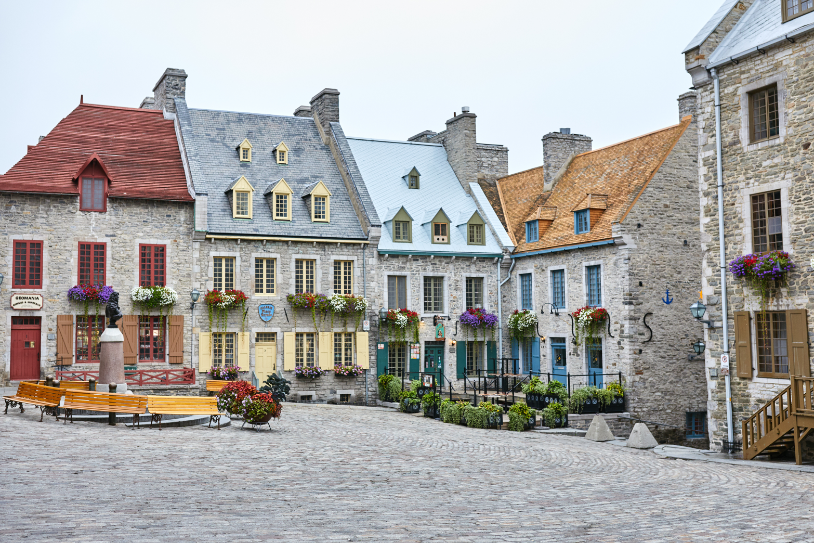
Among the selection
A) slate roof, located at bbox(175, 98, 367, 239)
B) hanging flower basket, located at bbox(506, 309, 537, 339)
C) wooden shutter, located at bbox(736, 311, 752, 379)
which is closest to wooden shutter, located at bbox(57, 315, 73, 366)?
slate roof, located at bbox(175, 98, 367, 239)

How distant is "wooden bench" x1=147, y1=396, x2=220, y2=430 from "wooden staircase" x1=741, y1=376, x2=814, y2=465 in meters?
11.2

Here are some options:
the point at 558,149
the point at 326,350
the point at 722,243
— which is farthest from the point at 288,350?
the point at 722,243

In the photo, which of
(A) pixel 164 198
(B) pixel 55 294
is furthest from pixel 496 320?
(B) pixel 55 294

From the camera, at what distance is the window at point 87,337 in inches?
927

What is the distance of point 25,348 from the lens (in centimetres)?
2298

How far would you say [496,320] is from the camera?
29.1m

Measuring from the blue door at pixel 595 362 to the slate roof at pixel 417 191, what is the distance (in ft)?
18.6

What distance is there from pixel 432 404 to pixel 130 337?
9.56 m

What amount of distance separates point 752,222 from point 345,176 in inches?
621

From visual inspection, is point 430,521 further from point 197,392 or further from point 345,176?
point 345,176

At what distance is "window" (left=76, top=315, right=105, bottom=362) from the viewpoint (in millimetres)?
23547

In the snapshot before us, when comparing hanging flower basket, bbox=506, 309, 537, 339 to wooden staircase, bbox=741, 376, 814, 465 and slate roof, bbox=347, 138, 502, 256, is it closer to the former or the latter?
slate roof, bbox=347, 138, 502, 256

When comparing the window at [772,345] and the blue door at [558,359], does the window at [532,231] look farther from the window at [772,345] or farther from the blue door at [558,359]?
the window at [772,345]

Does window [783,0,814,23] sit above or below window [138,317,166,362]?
above
